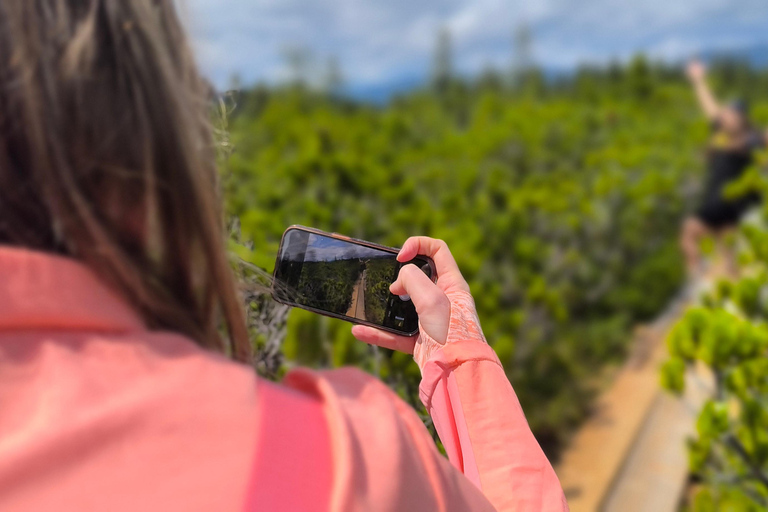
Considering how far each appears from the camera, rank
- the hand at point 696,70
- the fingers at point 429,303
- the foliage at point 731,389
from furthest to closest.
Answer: the hand at point 696,70 → the foliage at point 731,389 → the fingers at point 429,303

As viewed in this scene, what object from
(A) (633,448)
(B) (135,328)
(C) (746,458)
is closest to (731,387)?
(C) (746,458)

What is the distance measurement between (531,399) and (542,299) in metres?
0.53

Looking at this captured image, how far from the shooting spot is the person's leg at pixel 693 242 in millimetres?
5254

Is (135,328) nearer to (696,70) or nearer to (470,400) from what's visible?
(470,400)

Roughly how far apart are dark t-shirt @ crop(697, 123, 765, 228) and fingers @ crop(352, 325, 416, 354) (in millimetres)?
4804

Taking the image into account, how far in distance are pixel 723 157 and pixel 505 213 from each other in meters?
3.13

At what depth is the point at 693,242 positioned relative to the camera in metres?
5.41

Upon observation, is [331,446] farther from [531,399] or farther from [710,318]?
[531,399]

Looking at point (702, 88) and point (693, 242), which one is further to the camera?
point (693, 242)

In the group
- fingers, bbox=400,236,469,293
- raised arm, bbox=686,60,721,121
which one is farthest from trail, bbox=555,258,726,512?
raised arm, bbox=686,60,721,121

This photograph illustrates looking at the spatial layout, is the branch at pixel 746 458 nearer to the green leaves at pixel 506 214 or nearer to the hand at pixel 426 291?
the green leaves at pixel 506 214

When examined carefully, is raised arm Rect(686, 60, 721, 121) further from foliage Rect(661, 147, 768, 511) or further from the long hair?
the long hair

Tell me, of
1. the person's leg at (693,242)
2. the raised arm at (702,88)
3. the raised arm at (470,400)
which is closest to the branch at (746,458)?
the raised arm at (470,400)

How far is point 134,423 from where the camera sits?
45 centimetres
